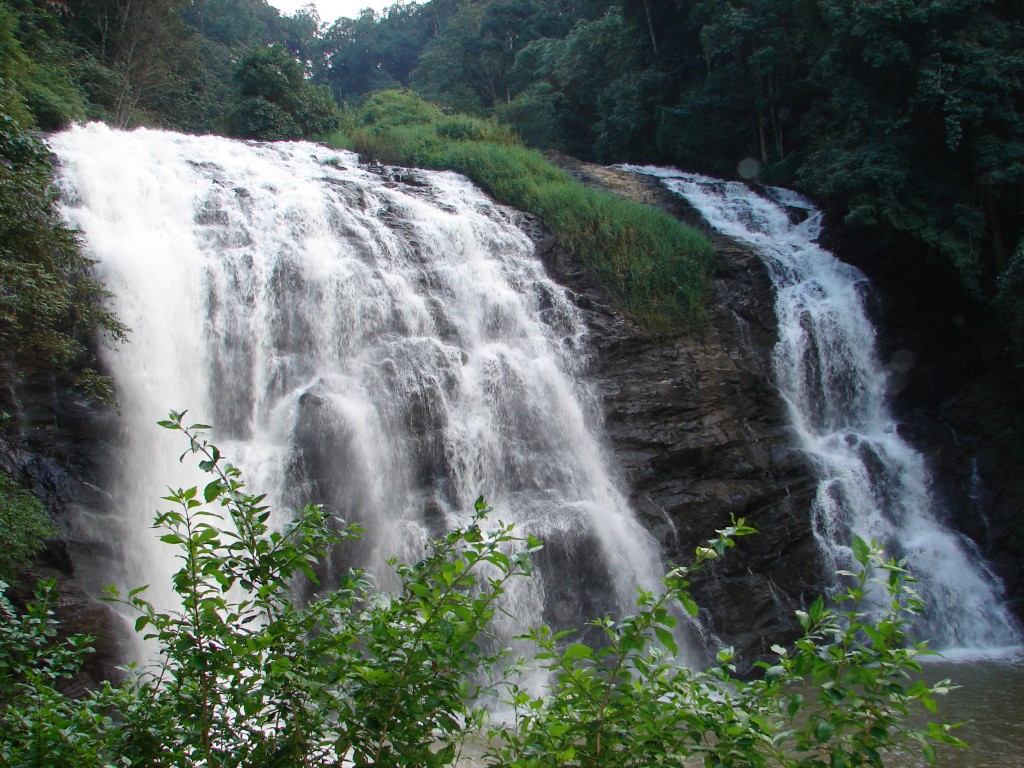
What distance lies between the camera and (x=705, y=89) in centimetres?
2281

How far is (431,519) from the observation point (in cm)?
1039

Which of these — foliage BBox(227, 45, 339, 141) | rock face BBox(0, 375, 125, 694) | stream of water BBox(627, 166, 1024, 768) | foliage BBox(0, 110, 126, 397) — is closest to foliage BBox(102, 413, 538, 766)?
rock face BBox(0, 375, 125, 694)

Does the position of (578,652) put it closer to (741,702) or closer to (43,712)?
(741,702)

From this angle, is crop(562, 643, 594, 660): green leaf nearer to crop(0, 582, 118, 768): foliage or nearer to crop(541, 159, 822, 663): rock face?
crop(0, 582, 118, 768): foliage

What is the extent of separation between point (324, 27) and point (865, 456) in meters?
50.9

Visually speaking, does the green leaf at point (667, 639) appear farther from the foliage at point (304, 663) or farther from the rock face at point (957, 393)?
the rock face at point (957, 393)

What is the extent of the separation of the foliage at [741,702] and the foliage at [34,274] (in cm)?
769

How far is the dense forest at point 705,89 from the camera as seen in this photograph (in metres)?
14.4

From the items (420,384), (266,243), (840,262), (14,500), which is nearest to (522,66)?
(840,262)

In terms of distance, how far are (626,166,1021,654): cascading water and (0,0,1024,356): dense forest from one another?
5.08ft

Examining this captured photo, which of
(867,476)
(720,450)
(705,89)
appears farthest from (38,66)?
(867,476)

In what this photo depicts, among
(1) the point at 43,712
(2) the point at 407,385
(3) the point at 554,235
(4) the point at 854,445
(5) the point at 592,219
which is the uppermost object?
(5) the point at 592,219

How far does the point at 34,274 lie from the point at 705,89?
65.6 ft

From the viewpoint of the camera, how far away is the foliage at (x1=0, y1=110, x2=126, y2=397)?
791 cm
